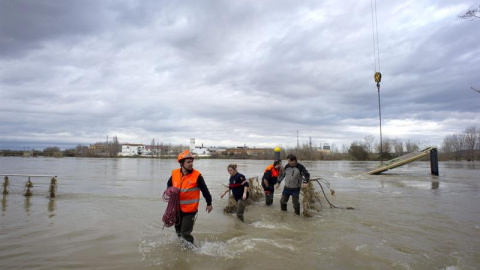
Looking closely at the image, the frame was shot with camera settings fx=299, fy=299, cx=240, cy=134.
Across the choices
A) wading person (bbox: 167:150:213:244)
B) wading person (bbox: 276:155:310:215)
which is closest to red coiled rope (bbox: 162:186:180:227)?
wading person (bbox: 167:150:213:244)

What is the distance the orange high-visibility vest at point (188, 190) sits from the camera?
17.1ft

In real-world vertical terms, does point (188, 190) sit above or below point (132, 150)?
below

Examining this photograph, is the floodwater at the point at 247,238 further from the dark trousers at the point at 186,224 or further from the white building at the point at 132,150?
the white building at the point at 132,150

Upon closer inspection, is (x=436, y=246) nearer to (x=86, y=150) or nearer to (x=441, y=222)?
(x=441, y=222)

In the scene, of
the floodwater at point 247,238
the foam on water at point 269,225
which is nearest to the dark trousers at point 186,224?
the floodwater at point 247,238

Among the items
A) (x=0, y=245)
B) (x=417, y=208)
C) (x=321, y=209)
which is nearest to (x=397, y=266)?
(x=321, y=209)

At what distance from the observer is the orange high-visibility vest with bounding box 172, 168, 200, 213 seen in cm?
521

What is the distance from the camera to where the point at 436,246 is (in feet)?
19.3

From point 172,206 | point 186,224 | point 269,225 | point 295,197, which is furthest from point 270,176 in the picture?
point 172,206

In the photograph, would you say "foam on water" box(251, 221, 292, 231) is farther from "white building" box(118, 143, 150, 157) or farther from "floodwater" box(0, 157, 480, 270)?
"white building" box(118, 143, 150, 157)

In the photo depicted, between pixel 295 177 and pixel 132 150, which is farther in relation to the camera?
pixel 132 150

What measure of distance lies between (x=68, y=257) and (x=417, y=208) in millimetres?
10264

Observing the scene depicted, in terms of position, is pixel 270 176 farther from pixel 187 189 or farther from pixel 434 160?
pixel 434 160

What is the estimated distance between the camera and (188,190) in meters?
5.23
